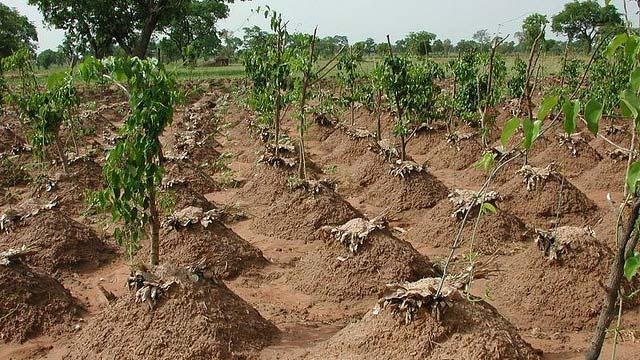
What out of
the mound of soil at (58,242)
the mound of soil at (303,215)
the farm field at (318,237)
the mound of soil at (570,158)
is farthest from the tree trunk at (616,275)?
the mound of soil at (570,158)

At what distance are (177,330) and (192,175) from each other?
22.2ft

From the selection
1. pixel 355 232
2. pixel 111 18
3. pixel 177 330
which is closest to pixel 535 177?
pixel 355 232

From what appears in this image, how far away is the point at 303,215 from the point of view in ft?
29.8

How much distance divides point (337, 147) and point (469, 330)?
1055 cm

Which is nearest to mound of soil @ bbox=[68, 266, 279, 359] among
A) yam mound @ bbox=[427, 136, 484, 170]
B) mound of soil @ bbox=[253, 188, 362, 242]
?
mound of soil @ bbox=[253, 188, 362, 242]

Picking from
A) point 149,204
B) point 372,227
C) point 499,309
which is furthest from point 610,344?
point 149,204

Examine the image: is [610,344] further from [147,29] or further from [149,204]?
[147,29]

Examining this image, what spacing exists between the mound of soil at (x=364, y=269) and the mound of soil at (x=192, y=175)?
4.96 meters

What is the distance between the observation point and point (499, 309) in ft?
21.5

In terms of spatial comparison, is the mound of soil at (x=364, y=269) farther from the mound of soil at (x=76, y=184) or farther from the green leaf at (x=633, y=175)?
the green leaf at (x=633, y=175)

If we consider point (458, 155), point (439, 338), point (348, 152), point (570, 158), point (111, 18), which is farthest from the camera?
point (111, 18)

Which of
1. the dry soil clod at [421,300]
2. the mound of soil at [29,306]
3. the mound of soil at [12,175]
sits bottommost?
the mound of soil at [12,175]

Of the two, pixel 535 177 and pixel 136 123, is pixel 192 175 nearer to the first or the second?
pixel 535 177

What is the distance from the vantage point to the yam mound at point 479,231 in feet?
27.3
